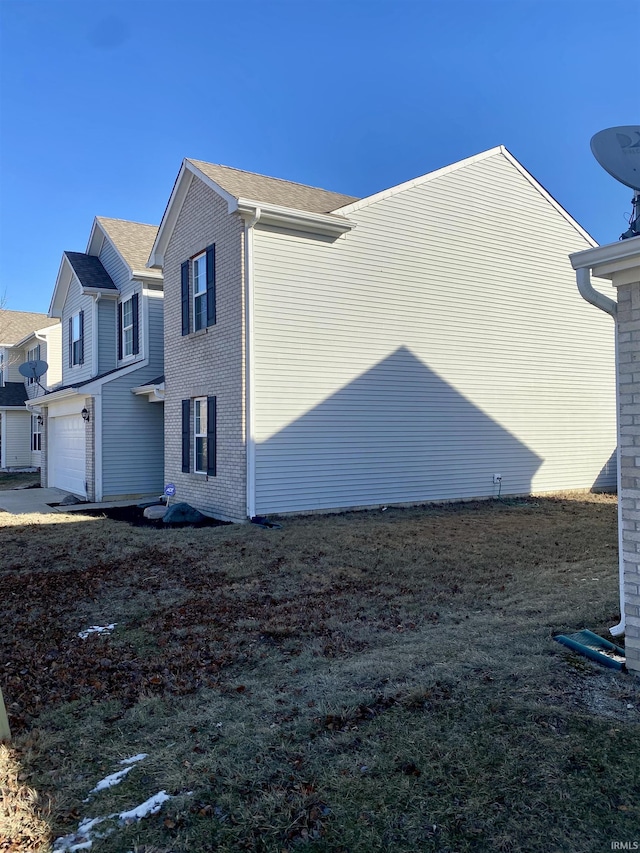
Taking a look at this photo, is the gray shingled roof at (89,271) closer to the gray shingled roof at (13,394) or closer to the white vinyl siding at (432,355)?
the white vinyl siding at (432,355)

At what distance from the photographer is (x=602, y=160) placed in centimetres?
498

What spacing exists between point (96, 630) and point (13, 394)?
2626cm

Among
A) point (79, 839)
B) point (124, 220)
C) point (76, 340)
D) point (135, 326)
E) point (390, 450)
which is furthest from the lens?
point (124, 220)

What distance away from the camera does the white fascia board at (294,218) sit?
11.2m

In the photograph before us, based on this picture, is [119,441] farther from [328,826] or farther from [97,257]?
Result: [328,826]

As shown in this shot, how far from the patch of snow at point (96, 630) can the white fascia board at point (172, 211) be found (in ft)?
34.5

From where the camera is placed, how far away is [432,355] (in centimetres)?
1398

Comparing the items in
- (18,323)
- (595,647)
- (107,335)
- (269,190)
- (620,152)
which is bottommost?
(595,647)

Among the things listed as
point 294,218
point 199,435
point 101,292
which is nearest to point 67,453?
point 101,292

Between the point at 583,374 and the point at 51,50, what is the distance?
15.2 m

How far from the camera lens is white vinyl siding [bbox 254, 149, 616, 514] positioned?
39.4ft

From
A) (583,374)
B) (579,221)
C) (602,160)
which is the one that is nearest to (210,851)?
(602,160)

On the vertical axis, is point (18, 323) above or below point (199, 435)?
above

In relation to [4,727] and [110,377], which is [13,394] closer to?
[110,377]
